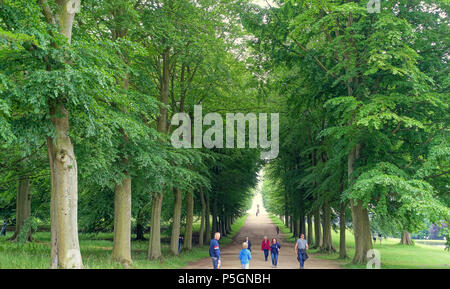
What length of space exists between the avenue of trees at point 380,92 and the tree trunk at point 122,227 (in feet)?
27.9

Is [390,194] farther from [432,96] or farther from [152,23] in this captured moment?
[152,23]

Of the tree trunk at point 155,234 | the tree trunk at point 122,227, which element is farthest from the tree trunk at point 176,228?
the tree trunk at point 122,227

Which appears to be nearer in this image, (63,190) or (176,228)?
(63,190)

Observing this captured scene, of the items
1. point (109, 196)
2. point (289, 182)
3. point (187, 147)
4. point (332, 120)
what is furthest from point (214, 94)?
point (289, 182)

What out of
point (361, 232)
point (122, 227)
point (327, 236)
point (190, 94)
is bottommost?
point (327, 236)

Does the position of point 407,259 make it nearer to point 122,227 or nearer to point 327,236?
point 327,236

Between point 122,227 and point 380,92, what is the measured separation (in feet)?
41.8

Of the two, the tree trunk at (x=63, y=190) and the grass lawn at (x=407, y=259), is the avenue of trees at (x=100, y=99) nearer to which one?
the tree trunk at (x=63, y=190)

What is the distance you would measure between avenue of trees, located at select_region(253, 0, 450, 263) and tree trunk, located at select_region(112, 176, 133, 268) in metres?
8.52

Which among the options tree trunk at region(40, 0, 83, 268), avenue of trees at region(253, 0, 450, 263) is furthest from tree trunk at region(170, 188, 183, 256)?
tree trunk at region(40, 0, 83, 268)

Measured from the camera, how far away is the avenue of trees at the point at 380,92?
14039mm

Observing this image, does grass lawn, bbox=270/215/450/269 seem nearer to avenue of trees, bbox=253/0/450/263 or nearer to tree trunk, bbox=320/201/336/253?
tree trunk, bbox=320/201/336/253

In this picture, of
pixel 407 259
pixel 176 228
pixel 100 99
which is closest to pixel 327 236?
pixel 407 259

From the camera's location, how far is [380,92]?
57.9 feet
